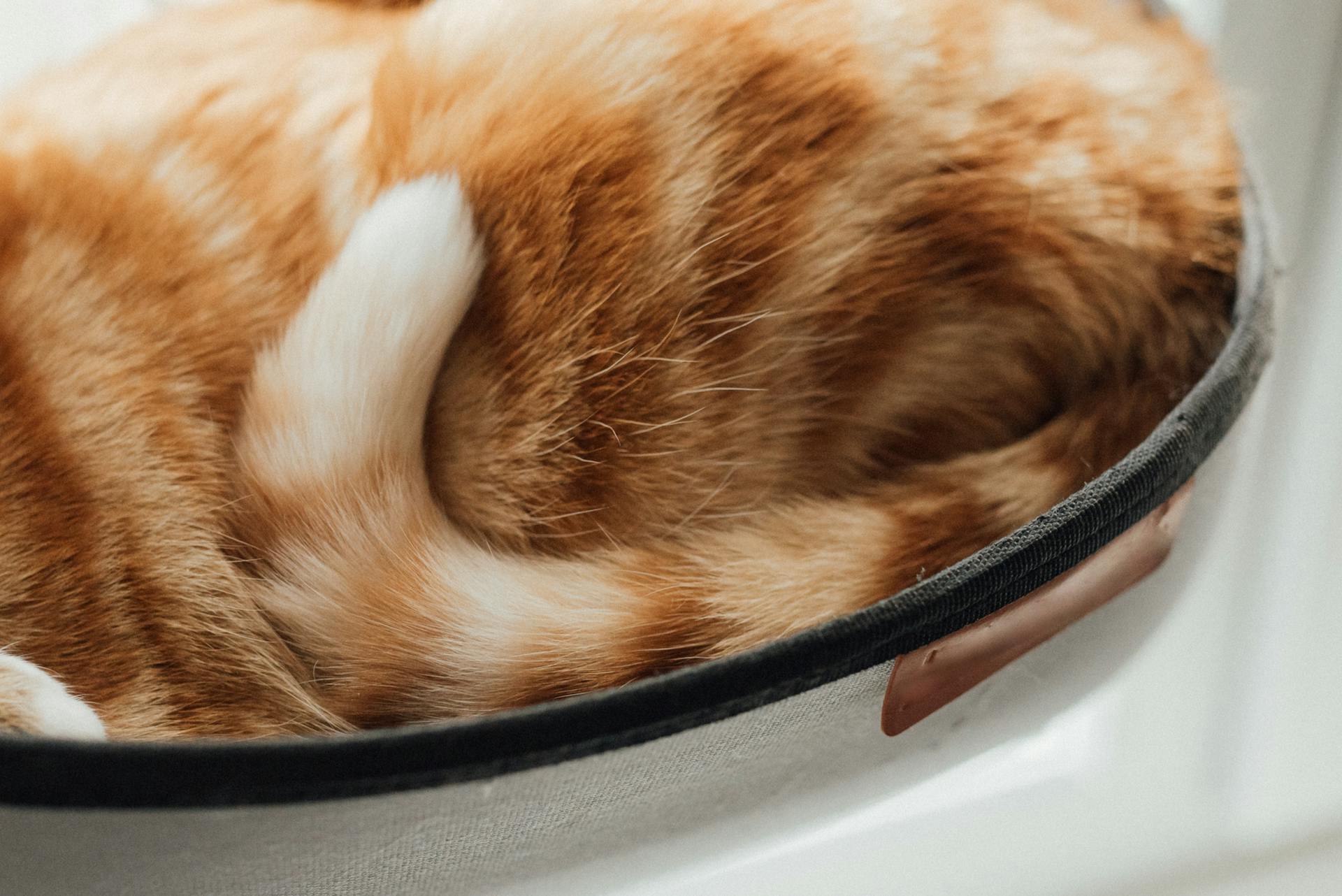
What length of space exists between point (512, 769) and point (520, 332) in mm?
183

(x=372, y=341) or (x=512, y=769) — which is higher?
(x=372, y=341)

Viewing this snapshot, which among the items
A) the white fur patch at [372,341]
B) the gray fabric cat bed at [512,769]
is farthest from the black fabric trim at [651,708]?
the white fur patch at [372,341]

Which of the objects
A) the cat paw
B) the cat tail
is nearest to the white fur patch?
the cat tail

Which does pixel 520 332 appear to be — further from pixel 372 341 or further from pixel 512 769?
pixel 512 769

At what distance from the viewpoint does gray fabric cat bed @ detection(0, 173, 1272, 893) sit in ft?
1.12

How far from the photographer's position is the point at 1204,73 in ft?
1.83

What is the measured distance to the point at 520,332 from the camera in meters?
0.44

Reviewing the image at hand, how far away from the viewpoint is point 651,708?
1.24 feet

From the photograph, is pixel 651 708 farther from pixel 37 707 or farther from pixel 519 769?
pixel 37 707

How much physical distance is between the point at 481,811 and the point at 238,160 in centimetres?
31

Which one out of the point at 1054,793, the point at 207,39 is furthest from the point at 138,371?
the point at 1054,793

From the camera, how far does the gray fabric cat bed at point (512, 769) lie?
341mm

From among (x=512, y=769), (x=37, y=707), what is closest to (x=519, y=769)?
(x=512, y=769)

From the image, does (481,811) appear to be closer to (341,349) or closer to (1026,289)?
(341,349)
